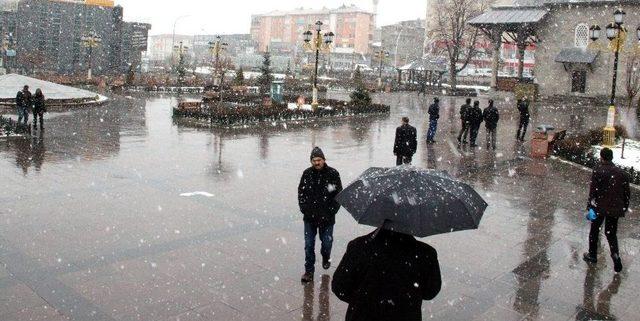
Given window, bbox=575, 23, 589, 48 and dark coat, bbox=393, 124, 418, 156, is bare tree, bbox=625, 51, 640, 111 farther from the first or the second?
dark coat, bbox=393, 124, 418, 156

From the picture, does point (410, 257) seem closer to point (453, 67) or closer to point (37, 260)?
point (37, 260)

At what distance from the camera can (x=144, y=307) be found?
572 cm

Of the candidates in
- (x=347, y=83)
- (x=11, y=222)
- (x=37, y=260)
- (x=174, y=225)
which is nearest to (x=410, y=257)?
(x=37, y=260)

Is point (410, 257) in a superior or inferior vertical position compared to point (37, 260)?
superior

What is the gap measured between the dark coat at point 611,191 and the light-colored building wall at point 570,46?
38966 mm

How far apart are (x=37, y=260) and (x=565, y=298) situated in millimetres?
6234

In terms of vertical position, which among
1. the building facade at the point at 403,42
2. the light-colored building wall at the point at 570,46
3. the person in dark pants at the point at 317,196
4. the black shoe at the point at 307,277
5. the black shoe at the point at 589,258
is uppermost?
the building facade at the point at 403,42

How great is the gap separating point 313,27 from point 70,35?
65.6 m

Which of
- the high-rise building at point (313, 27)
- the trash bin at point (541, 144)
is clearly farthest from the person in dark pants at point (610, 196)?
the high-rise building at point (313, 27)

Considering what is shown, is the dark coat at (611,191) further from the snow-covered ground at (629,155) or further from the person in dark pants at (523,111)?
the person in dark pants at (523,111)

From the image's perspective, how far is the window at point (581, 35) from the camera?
147ft

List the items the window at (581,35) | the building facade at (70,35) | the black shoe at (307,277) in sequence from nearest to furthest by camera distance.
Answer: the black shoe at (307,277)
the window at (581,35)
the building facade at (70,35)

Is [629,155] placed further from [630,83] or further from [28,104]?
[28,104]

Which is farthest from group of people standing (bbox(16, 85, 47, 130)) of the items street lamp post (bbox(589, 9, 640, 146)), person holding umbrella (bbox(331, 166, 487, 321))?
street lamp post (bbox(589, 9, 640, 146))
